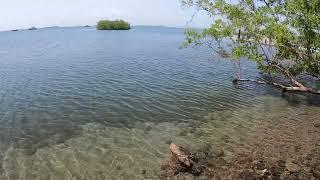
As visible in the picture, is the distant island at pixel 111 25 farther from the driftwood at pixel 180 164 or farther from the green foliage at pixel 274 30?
the driftwood at pixel 180 164

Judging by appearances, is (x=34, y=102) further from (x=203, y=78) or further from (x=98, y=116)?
(x=203, y=78)

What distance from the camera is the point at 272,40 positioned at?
28.3 metres

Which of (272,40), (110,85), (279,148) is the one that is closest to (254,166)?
(279,148)

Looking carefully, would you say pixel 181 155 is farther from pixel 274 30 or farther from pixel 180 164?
pixel 274 30

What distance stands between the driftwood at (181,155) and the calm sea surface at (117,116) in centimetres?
113

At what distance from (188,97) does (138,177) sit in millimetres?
15356

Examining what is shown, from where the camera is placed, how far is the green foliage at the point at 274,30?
25672 mm

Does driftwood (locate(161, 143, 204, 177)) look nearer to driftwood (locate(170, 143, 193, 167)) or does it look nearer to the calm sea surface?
driftwood (locate(170, 143, 193, 167))

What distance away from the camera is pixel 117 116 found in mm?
25438

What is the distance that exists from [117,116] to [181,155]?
9186mm

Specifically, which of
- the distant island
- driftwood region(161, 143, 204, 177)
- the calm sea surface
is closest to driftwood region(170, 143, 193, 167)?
driftwood region(161, 143, 204, 177)

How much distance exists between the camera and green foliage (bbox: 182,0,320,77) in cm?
2567

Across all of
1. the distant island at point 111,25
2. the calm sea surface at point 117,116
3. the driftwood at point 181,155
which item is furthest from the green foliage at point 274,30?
the distant island at point 111,25

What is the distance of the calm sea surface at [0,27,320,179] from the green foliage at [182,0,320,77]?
3.60 meters
